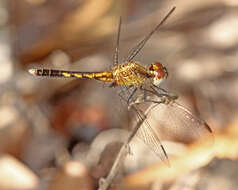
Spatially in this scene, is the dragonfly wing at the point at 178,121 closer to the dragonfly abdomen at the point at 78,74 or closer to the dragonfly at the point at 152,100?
the dragonfly at the point at 152,100

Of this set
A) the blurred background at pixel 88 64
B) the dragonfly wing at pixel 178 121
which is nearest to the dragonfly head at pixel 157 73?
the dragonfly wing at pixel 178 121

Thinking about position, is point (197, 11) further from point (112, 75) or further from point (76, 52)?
point (112, 75)

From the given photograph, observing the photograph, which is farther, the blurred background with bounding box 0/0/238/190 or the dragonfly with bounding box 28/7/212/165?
the blurred background with bounding box 0/0/238/190

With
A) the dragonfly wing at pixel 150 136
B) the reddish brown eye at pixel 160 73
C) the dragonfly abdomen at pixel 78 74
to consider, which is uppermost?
the dragonfly abdomen at pixel 78 74

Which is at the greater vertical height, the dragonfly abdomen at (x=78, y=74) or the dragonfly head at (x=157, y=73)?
the dragonfly abdomen at (x=78, y=74)

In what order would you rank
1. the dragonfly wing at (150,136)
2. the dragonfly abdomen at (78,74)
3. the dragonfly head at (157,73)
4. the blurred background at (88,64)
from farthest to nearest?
the blurred background at (88,64) < the dragonfly abdomen at (78,74) < the dragonfly head at (157,73) < the dragonfly wing at (150,136)

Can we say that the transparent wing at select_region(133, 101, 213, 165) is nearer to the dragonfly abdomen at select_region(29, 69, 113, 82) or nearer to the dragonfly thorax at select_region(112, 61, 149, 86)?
the dragonfly thorax at select_region(112, 61, 149, 86)

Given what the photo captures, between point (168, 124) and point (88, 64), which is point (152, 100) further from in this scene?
point (88, 64)

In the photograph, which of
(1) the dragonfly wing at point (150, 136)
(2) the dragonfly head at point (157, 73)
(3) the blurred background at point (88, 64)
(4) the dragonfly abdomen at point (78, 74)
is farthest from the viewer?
(3) the blurred background at point (88, 64)

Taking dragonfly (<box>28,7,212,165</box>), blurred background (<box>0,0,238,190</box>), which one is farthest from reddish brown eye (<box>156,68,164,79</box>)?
blurred background (<box>0,0,238,190</box>)
